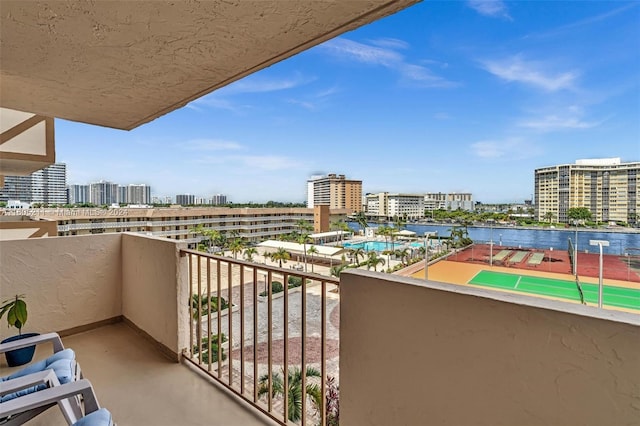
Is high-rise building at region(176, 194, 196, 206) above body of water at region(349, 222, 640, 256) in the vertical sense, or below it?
above

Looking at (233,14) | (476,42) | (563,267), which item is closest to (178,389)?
(233,14)

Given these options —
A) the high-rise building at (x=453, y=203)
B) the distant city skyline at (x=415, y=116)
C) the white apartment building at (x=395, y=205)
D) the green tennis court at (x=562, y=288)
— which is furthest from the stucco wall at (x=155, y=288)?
the distant city skyline at (x=415, y=116)

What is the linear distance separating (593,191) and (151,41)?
19.6 ft

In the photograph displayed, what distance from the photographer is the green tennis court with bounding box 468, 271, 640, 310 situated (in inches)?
189

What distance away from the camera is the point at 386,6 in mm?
1255

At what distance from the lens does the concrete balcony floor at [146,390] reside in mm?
1894

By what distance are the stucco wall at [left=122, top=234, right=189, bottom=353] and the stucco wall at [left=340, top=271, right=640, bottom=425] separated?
1.75m

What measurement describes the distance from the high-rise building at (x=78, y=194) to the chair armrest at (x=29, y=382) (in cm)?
1373

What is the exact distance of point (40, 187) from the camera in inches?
391

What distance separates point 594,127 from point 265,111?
77.3 feet

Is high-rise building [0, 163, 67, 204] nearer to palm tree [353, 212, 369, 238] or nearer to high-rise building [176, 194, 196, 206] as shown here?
high-rise building [176, 194, 196, 206]

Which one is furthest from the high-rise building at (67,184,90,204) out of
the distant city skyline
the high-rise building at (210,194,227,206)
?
the high-rise building at (210,194,227,206)

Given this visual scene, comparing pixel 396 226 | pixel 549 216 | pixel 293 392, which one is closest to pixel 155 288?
pixel 293 392

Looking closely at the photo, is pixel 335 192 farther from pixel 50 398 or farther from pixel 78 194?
pixel 50 398
